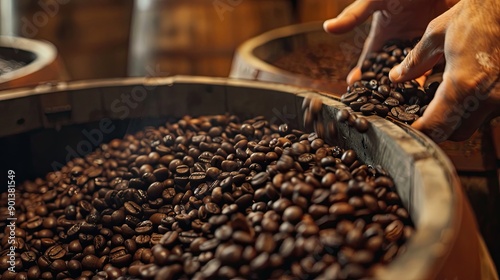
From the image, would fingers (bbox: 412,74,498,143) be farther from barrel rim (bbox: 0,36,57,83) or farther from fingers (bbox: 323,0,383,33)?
barrel rim (bbox: 0,36,57,83)

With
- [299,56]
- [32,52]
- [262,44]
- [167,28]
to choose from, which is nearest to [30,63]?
[32,52]

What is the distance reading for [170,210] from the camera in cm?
135

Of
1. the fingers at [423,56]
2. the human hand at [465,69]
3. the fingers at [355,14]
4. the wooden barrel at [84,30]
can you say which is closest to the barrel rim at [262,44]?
the fingers at [355,14]

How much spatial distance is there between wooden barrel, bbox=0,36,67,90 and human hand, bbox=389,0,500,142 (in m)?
1.42

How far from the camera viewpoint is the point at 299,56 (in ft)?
8.54

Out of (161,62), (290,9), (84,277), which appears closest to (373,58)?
(84,277)

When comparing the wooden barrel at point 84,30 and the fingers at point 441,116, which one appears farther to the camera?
the wooden barrel at point 84,30

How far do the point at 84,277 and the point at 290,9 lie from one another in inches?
101

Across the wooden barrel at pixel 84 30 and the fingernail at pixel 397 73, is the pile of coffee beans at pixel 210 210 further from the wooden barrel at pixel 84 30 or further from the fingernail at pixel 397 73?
the wooden barrel at pixel 84 30

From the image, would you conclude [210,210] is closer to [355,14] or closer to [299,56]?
[355,14]

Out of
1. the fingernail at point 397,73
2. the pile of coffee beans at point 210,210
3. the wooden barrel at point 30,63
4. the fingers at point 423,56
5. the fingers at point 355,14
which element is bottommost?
the pile of coffee beans at point 210,210

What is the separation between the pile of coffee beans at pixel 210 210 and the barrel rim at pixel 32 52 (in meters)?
0.48

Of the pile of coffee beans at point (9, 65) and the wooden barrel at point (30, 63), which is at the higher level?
the wooden barrel at point (30, 63)

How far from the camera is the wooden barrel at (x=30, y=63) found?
194cm
